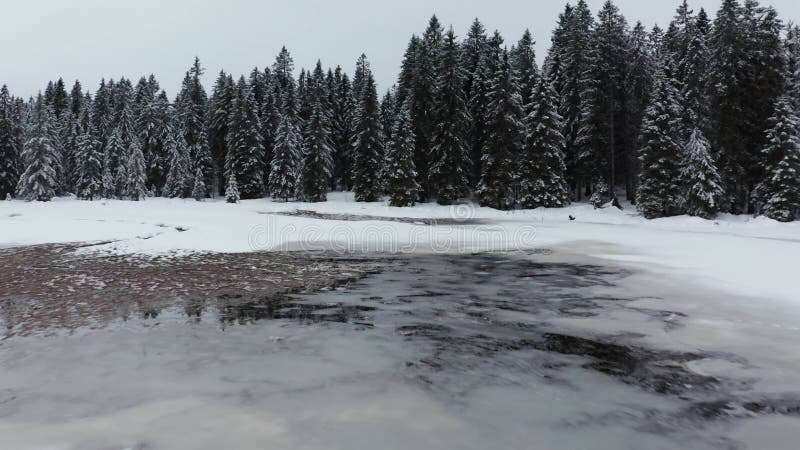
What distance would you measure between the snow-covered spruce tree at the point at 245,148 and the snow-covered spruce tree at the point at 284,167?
3.51m

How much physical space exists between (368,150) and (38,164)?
38.7 metres

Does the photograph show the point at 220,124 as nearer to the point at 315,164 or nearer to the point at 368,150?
the point at 315,164

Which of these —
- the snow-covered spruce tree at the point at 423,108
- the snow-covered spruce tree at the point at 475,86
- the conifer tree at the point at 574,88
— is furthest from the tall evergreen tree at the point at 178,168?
the conifer tree at the point at 574,88

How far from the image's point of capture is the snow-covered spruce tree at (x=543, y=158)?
138 feet

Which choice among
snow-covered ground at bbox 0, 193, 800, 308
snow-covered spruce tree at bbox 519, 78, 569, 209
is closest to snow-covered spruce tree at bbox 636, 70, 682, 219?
snow-covered ground at bbox 0, 193, 800, 308

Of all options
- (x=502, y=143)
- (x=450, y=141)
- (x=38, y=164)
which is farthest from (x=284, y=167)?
(x=38, y=164)

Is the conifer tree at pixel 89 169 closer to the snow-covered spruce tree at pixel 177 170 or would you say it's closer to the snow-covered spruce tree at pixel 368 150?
the snow-covered spruce tree at pixel 177 170

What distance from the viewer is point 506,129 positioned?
142 feet

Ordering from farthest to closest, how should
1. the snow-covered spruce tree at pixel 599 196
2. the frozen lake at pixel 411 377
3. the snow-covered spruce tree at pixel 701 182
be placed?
the snow-covered spruce tree at pixel 599 196
the snow-covered spruce tree at pixel 701 182
the frozen lake at pixel 411 377

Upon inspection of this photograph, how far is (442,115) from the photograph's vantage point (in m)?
46.9

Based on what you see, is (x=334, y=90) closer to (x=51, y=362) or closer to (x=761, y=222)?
(x=761, y=222)

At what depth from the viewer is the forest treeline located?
1350 inches

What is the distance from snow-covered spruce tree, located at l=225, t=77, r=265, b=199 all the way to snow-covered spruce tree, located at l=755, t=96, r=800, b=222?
1946 inches

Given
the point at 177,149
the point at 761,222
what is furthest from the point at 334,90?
the point at 761,222
